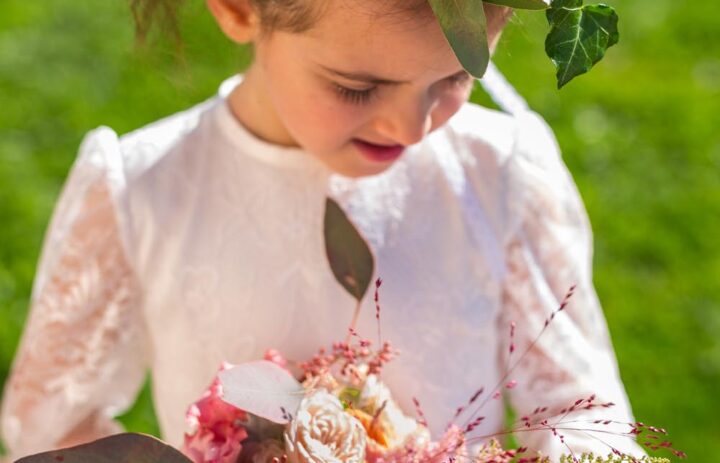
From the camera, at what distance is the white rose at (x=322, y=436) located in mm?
1178

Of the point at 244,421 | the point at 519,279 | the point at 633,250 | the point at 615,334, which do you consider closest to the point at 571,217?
the point at 519,279

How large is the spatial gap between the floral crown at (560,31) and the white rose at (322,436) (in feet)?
1.29

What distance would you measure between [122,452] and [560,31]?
619 millimetres

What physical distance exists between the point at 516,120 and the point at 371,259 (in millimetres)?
470

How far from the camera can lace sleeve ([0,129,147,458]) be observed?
1736mm

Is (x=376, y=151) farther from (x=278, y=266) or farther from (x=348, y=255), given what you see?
(x=278, y=266)

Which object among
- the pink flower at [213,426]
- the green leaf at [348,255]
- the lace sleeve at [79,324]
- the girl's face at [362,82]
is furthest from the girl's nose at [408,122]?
the lace sleeve at [79,324]

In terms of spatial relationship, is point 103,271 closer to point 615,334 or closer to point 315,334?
point 315,334

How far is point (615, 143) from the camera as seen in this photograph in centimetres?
357

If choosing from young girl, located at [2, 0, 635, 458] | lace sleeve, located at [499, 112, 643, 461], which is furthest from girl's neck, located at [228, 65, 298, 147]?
lace sleeve, located at [499, 112, 643, 461]

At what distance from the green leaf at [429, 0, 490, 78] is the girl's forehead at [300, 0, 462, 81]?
0.31ft

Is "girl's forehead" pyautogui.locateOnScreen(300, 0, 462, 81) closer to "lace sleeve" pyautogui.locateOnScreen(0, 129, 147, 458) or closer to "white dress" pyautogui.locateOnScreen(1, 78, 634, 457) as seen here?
"white dress" pyautogui.locateOnScreen(1, 78, 634, 457)

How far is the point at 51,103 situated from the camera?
365 centimetres

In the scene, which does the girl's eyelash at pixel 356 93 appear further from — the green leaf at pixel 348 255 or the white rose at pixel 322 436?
the white rose at pixel 322 436
